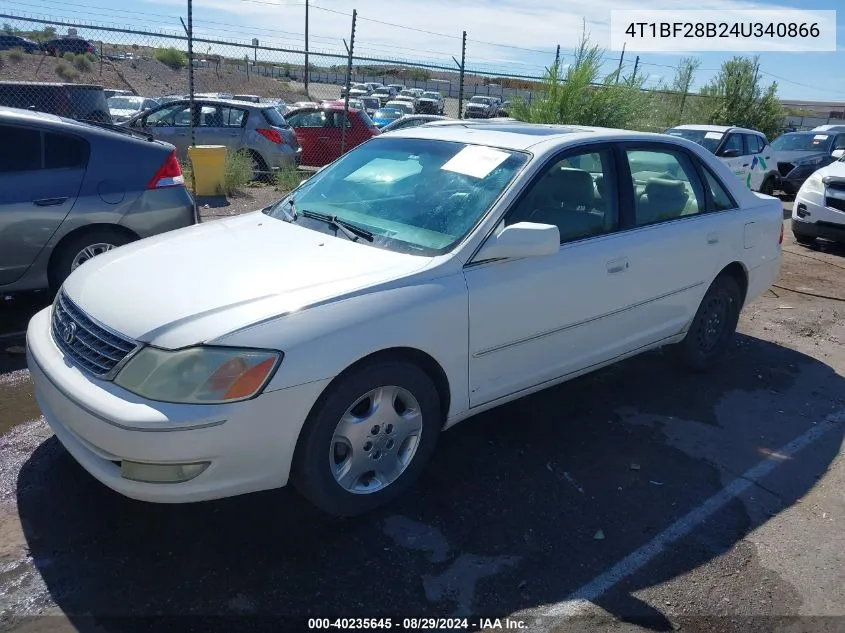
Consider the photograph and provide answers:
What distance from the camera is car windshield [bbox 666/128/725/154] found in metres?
12.9

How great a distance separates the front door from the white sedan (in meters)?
0.01

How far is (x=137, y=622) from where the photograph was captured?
8.48ft

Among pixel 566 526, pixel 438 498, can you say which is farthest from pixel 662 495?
pixel 438 498

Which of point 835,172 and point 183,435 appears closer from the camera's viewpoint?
point 183,435

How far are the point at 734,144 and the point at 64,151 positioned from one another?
1166 cm

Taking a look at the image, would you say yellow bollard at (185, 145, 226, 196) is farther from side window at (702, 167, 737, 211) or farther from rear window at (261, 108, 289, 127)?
side window at (702, 167, 737, 211)

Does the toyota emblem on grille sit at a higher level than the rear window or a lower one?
lower

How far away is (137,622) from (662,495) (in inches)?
97.1

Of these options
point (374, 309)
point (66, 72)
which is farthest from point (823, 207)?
point (66, 72)

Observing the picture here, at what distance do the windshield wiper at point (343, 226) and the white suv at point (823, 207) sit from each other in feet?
27.6

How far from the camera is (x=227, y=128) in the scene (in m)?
13.3

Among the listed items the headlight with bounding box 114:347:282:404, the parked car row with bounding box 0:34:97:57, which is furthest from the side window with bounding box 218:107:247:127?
the parked car row with bounding box 0:34:97:57

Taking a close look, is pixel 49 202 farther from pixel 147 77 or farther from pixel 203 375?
pixel 147 77

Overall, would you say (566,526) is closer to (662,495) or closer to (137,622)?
(662,495)
